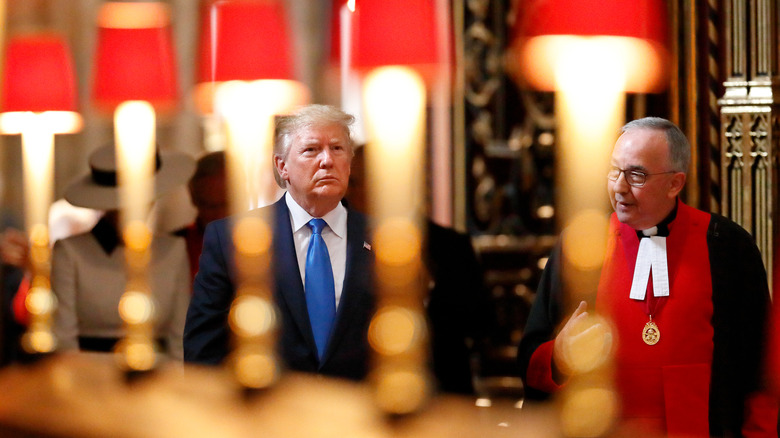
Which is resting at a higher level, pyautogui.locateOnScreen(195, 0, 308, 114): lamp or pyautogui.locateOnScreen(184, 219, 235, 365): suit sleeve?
pyautogui.locateOnScreen(195, 0, 308, 114): lamp

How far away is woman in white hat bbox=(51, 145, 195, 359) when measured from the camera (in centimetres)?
351

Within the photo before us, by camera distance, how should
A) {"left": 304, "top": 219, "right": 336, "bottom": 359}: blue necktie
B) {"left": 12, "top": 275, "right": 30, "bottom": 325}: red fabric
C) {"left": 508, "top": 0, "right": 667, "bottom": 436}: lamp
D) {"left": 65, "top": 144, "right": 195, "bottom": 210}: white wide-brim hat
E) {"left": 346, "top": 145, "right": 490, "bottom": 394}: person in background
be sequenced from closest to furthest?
1. {"left": 508, "top": 0, "right": 667, "bottom": 436}: lamp
2. {"left": 304, "top": 219, "right": 336, "bottom": 359}: blue necktie
3. {"left": 346, "top": 145, "right": 490, "bottom": 394}: person in background
4. {"left": 65, "top": 144, "right": 195, "bottom": 210}: white wide-brim hat
5. {"left": 12, "top": 275, "right": 30, "bottom": 325}: red fabric

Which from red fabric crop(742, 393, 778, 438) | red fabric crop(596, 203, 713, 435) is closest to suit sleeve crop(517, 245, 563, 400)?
red fabric crop(596, 203, 713, 435)

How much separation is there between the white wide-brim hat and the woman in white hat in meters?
0.10

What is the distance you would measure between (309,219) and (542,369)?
0.74m

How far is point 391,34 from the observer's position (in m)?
2.45

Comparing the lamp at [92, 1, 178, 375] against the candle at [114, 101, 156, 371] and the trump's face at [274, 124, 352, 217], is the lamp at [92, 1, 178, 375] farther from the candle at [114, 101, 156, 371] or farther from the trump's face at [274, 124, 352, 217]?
the trump's face at [274, 124, 352, 217]

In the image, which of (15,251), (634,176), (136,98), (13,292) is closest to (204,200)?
(136,98)

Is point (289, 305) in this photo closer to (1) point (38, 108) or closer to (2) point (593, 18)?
(2) point (593, 18)

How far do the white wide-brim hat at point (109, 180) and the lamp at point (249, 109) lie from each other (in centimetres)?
88

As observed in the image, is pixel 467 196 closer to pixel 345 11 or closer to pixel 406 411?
pixel 345 11

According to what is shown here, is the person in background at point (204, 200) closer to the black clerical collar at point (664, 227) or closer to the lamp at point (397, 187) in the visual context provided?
the lamp at point (397, 187)

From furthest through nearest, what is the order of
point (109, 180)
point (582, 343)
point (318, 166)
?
1. point (109, 180)
2. point (318, 166)
3. point (582, 343)

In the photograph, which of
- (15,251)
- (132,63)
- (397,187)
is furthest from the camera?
(15,251)
